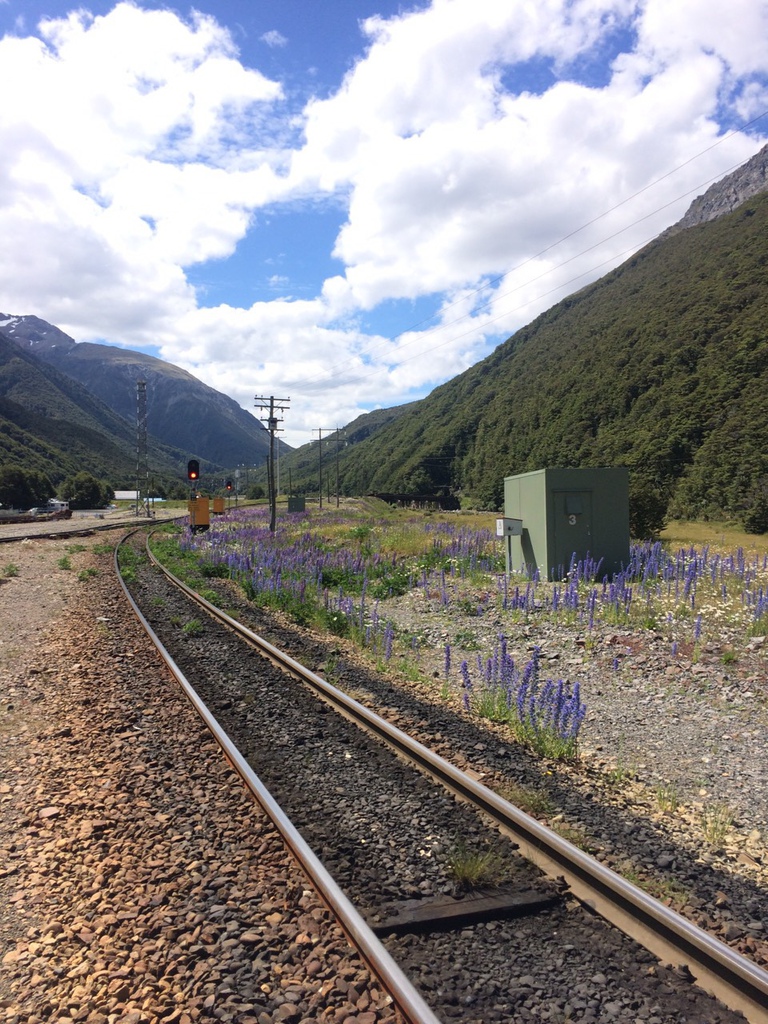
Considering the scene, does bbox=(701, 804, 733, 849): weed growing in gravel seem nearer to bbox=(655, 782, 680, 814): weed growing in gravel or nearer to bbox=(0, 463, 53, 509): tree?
bbox=(655, 782, 680, 814): weed growing in gravel

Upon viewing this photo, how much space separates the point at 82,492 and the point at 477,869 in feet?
320

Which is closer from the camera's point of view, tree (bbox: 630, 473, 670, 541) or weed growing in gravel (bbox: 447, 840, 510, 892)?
weed growing in gravel (bbox: 447, 840, 510, 892)

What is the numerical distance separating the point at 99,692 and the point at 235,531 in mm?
24195

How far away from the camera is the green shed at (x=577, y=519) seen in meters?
14.2

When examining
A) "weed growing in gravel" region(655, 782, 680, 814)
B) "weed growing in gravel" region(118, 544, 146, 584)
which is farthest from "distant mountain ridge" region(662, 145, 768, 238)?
"weed growing in gravel" region(655, 782, 680, 814)

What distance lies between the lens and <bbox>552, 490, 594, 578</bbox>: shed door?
14.2m

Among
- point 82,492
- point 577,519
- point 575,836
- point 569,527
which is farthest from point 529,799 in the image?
point 82,492

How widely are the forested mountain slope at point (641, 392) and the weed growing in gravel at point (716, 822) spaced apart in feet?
66.8

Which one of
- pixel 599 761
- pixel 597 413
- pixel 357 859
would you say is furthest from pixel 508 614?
pixel 597 413

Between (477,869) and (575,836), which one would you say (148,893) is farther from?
(575,836)

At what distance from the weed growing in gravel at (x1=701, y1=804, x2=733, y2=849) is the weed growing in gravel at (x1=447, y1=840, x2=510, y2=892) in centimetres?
149

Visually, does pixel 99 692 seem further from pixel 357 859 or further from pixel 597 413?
pixel 597 413

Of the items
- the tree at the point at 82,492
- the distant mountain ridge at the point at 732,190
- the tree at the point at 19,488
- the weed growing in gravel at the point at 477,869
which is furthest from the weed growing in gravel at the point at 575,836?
the distant mountain ridge at the point at 732,190

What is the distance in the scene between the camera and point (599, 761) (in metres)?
5.52
